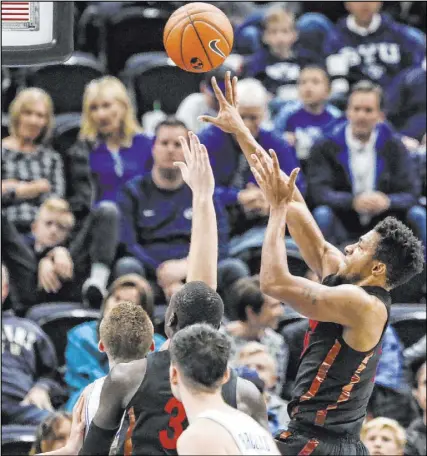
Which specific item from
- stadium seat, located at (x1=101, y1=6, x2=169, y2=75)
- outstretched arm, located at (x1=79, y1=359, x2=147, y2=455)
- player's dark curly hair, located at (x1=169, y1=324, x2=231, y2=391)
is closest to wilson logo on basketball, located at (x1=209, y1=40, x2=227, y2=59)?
outstretched arm, located at (x1=79, y1=359, x2=147, y2=455)

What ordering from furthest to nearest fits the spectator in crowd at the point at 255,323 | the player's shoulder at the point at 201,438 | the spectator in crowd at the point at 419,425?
the spectator in crowd at the point at 255,323 → the spectator in crowd at the point at 419,425 → the player's shoulder at the point at 201,438

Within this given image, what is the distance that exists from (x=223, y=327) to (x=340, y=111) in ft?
9.81

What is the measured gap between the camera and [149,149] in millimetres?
9234

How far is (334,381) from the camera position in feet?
16.3

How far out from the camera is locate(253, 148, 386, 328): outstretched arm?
481cm

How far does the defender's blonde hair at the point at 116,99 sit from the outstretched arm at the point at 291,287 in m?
4.52

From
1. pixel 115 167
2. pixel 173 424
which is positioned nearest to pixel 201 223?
pixel 173 424

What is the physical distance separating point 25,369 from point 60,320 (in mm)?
464

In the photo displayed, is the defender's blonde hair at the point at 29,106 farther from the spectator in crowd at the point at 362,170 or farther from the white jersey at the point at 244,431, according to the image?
the white jersey at the point at 244,431

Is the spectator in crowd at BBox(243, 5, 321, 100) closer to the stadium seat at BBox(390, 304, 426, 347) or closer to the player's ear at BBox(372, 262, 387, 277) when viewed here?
the stadium seat at BBox(390, 304, 426, 347)

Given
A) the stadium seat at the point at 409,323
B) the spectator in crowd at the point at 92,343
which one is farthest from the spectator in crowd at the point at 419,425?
the spectator in crowd at the point at 92,343

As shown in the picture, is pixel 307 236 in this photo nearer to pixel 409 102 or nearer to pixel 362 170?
pixel 362 170

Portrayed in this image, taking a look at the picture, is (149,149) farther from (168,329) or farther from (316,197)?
(168,329)

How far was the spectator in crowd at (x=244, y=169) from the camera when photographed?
8867mm
